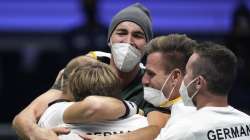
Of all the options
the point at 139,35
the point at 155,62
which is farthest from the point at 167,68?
the point at 139,35

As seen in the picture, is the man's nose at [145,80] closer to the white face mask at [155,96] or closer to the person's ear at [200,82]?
the white face mask at [155,96]

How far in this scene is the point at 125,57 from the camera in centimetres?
543

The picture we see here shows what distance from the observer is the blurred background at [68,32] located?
8508mm

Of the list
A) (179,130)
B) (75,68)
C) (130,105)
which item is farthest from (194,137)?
(75,68)

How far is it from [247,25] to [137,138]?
13.9 feet

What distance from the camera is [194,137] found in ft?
14.8

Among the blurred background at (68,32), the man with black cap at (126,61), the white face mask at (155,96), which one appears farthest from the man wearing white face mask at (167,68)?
the blurred background at (68,32)

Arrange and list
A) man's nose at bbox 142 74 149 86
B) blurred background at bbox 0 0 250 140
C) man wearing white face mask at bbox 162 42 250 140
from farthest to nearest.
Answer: blurred background at bbox 0 0 250 140 → man's nose at bbox 142 74 149 86 → man wearing white face mask at bbox 162 42 250 140

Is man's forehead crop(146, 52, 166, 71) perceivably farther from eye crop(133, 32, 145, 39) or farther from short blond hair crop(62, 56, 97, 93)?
eye crop(133, 32, 145, 39)

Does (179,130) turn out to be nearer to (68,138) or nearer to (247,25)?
(68,138)

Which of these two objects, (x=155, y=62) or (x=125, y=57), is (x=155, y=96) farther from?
(x=125, y=57)

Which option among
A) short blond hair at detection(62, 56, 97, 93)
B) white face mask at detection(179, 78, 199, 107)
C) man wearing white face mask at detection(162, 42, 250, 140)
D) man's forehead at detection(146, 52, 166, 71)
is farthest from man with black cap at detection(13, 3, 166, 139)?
man wearing white face mask at detection(162, 42, 250, 140)

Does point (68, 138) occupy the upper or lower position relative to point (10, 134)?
upper

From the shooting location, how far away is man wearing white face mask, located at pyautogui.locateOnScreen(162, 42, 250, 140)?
4.55m
